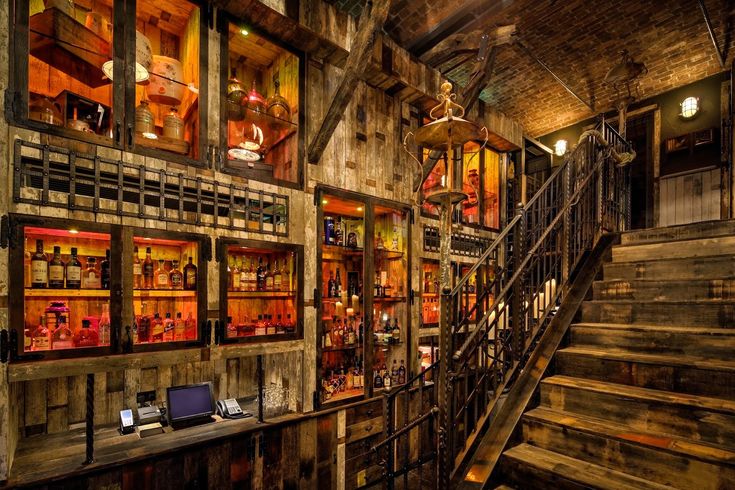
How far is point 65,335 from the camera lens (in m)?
2.70

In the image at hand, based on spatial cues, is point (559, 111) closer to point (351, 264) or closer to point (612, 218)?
point (612, 218)

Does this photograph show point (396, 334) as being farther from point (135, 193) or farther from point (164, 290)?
point (135, 193)

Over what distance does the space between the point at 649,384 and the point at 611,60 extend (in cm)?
596

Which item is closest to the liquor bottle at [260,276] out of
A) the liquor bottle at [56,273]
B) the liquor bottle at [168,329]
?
the liquor bottle at [168,329]

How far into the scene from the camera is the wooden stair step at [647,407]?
6.45 ft

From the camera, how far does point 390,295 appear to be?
4797 millimetres

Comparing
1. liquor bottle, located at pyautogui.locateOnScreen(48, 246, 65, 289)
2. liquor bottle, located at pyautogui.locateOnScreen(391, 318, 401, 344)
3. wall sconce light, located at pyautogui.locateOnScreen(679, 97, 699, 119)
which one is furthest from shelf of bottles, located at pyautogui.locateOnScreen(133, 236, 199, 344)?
wall sconce light, located at pyautogui.locateOnScreen(679, 97, 699, 119)

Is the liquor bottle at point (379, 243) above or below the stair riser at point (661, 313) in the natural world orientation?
above

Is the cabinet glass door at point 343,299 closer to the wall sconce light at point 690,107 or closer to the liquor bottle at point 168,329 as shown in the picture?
the liquor bottle at point 168,329

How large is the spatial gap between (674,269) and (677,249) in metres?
0.32

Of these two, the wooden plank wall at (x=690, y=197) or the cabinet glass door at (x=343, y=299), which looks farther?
the wooden plank wall at (x=690, y=197)

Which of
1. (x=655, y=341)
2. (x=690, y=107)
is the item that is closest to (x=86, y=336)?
(x=655, y=341)

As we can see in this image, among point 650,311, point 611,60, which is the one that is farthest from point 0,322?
point 611,60

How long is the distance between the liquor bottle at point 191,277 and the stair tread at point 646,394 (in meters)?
2.76
